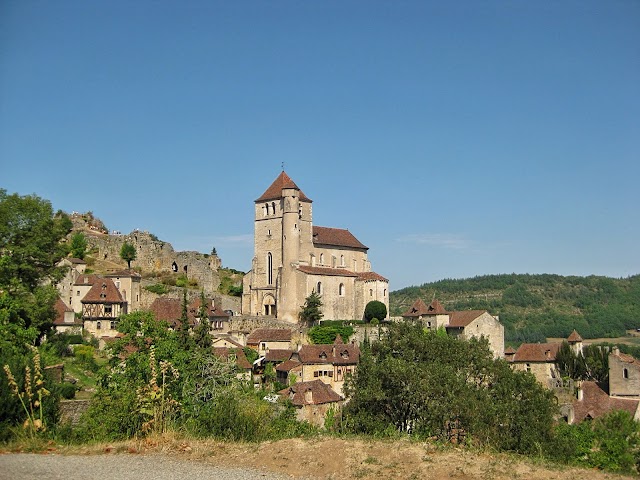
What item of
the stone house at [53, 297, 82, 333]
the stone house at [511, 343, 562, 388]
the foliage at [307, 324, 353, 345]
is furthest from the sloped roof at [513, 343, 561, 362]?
the stone house at [53, 297, 82, 333]

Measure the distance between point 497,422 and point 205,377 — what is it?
1207 cm

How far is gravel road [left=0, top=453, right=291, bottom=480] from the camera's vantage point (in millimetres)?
12320

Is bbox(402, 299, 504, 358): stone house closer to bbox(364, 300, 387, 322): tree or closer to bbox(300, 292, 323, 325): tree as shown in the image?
bbox(364, 300, 387, 322): tree

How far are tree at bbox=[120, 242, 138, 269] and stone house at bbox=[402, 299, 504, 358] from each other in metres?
25.6

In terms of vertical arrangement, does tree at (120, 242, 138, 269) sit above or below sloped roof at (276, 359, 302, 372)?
above

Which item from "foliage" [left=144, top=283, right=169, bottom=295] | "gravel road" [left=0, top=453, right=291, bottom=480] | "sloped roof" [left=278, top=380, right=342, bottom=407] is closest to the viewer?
"gravel road" [left=0, top=453, right=291, bottom=480]

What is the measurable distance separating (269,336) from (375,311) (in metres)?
10.0

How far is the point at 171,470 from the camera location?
42.3 ft

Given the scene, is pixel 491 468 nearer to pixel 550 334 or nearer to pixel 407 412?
pixel 407 412

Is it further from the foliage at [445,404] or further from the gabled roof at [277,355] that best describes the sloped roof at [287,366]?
the foliage at [445,404]

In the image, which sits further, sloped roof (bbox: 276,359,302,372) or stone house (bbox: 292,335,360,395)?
sloped roof (bbox: 276,359,302,372)

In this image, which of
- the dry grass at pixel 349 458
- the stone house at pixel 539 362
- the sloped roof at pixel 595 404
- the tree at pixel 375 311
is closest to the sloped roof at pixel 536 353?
the stone house at pixel 539 362

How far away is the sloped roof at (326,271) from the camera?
58200 mm

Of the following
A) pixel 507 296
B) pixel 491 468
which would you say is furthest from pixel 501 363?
pixel 507 296
